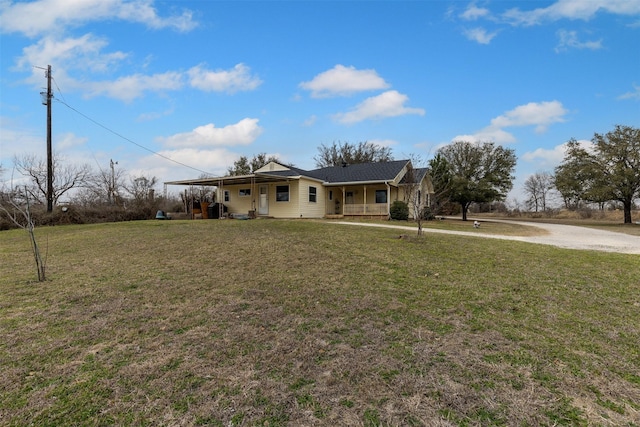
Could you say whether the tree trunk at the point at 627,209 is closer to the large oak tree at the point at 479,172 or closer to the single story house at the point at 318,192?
the large oak tree at the point at 479,172

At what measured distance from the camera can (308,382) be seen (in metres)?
2.46

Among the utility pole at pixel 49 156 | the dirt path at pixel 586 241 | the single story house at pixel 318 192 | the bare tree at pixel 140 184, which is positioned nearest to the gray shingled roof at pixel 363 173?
the single story house at pixel 318 192

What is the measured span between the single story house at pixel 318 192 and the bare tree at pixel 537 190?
37.5 meters

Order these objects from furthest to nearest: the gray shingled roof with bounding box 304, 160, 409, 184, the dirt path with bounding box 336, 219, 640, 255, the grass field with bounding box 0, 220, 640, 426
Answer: the gray shingled roof with bounding box 304, 160, 409, 184
the dirt path with bounding box 336, 219, 640, 255
the grass field with bounding box 0, 220, 640, 426

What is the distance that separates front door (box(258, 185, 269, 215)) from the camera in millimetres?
20663

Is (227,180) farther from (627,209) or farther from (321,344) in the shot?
(627,209)

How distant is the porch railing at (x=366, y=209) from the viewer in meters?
20.3

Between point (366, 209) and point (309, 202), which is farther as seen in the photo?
point (366, 209)

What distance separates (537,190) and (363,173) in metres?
43.4

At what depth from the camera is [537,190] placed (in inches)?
2007

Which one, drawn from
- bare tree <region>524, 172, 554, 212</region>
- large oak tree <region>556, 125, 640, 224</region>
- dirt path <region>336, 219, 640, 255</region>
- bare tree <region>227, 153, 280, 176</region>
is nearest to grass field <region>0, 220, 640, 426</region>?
dirt path <region>336, 219, 640, 255</region>

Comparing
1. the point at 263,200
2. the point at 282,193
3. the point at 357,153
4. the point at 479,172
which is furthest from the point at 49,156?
the point at 479,172

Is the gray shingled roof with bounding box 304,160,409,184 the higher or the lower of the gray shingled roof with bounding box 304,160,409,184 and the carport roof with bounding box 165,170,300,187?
the higher

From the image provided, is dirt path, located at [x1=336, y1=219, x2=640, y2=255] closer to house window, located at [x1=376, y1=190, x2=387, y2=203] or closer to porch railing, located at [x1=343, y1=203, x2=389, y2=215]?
porch railing, located at [x1=343, y1=203, x2=389, y2=215]
